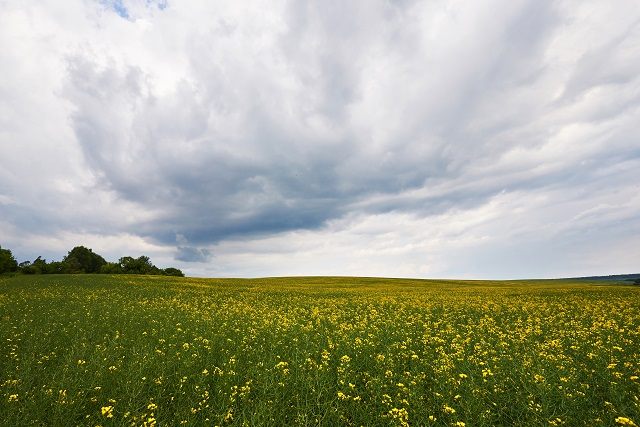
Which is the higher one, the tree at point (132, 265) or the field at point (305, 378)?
the tree at point (132, 265)

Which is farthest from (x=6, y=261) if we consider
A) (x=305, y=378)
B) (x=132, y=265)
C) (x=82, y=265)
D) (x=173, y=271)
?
(x=305, y=378)

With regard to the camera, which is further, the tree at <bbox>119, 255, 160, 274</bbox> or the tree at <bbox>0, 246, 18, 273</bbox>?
the tree at <bbox>119, 255, 160, 274</bbox>

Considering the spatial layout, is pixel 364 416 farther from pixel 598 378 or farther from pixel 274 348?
pixel 598 378

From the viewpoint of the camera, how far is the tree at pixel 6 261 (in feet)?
189

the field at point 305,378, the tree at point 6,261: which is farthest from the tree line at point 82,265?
the field at point 305,378

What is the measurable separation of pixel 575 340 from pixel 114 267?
293 ft

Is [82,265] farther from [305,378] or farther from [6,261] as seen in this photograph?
[305,378]

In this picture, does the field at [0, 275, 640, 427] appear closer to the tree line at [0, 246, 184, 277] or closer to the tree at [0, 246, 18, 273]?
the tree at [0, 246, 18, 273]

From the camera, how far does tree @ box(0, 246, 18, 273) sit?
5772 centimetres

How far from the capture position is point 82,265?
335ft

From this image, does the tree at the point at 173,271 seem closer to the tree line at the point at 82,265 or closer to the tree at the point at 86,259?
the tree line at the point at 82,265

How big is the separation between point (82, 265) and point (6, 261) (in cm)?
4838

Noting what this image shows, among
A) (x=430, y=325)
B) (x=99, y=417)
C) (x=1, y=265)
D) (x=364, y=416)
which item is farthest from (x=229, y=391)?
(x=1, y=265)

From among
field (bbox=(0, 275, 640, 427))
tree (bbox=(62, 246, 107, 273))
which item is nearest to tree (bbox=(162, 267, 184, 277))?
tree (bbox=(62, 246, 107, 273))
